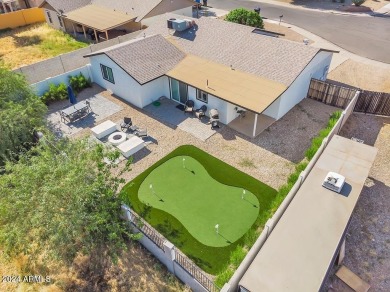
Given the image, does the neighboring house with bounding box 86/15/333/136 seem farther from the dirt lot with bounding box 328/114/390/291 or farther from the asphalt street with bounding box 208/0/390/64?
the asphalt street with bounding box 208/0/390/64

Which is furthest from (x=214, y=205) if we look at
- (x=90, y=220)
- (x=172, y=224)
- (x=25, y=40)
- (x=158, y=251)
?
(x=25, y=40)

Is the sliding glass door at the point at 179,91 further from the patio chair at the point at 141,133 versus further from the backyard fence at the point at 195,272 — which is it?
the backyard fence at the point at 195,272

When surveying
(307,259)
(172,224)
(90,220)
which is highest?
(90,220)

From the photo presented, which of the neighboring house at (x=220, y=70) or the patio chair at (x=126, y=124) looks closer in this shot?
the neighboring house at (x=220, y=70)

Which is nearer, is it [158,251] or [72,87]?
[158,251]

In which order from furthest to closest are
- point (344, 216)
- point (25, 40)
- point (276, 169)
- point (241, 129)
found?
point (25, 40)
point (241, 129)
point (276, 169)
point (344, 216)

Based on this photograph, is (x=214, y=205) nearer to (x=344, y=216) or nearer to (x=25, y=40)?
(x=344, y=216)

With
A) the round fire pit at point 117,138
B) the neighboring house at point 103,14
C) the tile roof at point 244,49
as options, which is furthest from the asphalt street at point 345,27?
the round fire pit at point 117,138

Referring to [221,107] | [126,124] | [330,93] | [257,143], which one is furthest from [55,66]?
[330,93]
